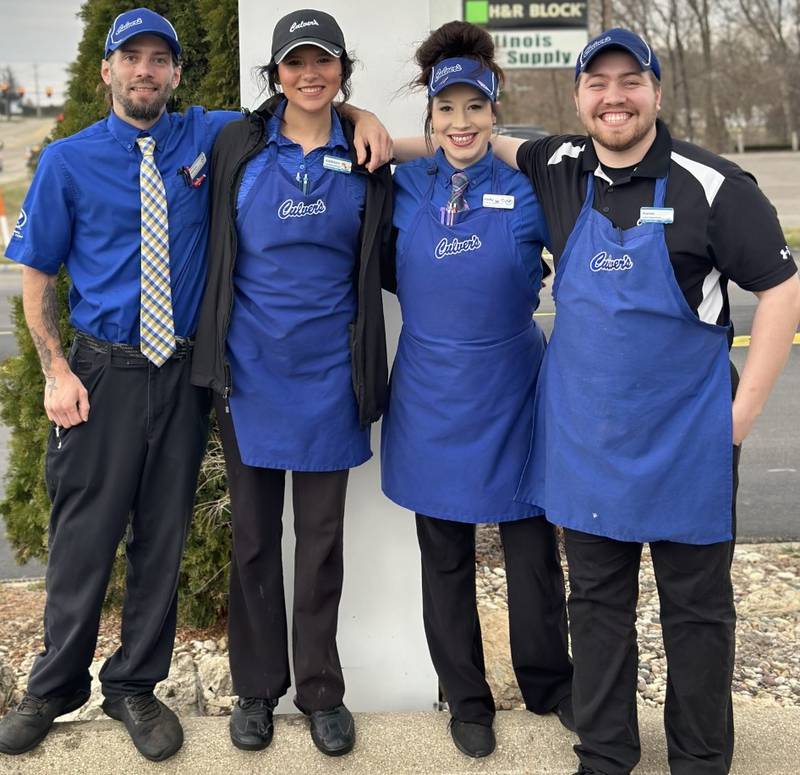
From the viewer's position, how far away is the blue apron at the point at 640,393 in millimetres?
2840

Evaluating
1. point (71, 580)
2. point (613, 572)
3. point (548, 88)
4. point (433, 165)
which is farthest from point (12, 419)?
point (548, 88)

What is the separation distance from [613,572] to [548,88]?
40.8m

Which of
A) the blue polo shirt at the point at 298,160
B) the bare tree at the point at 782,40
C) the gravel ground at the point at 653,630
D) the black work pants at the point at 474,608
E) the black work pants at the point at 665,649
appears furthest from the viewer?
the bare tree at the point at 782,40

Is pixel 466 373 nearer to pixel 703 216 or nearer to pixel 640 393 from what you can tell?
pixel 640 393

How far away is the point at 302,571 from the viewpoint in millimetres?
3395

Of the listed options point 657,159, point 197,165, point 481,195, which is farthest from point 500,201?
point 197,165

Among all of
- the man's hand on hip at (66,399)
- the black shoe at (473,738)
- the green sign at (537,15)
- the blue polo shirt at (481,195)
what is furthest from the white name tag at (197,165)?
the green sign at (537,15)

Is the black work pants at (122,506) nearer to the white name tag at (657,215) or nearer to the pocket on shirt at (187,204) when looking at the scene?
the pocket on shirt at (187,204)

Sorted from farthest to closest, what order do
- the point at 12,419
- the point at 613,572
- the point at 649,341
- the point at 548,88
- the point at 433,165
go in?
1. the point at 548,88
2. the point at 12,419
3. the point at 433,165
4. the point at 613,572
5. the point at 649,341

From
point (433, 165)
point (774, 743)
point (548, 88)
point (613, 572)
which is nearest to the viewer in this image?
point (613, 572)

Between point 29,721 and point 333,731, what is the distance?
0.93m

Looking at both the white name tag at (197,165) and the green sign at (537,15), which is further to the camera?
the green sign at (537,15)

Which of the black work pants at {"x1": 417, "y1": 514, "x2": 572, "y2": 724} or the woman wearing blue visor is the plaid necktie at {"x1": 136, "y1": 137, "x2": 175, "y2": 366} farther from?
the black work pants at {"x1": 417, "y1": 514, "x2": 572, "y2": 724}

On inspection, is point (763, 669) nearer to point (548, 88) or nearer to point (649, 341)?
point (649, 341)
